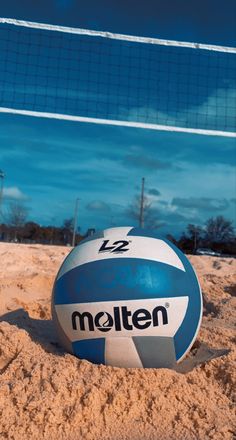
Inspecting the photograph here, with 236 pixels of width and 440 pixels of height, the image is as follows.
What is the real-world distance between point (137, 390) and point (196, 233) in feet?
112

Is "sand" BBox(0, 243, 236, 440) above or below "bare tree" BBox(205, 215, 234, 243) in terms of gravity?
above

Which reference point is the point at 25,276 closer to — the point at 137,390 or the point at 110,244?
the point at 110,244

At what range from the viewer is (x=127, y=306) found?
3043 mm

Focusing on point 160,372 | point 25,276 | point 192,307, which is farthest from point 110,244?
point 25,276

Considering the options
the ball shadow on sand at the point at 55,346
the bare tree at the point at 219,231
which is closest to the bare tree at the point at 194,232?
the bare tree at the point at 219,231

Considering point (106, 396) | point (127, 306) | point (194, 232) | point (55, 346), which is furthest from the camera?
point (194, 232)

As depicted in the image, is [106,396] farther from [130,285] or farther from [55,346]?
[55,346]

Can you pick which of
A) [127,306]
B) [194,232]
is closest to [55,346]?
[127,306]

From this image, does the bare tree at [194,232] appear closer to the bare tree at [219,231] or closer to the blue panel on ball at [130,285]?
the bare tree at [219,231]

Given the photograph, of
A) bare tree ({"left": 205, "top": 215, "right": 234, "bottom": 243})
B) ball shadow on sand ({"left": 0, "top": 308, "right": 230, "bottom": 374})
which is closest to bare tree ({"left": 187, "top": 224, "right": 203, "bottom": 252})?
bare tree ({"left": 205, "top": 215, "right": 234, "bottom": 243})

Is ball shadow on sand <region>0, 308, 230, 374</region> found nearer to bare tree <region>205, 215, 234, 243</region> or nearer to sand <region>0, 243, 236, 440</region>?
sand <region>0, 243, 236, 440</region>

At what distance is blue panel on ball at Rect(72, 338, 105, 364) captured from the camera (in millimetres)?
3078

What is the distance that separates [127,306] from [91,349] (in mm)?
384

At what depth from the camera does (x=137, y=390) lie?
2789 mm
